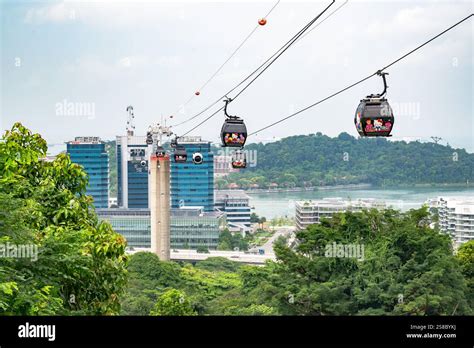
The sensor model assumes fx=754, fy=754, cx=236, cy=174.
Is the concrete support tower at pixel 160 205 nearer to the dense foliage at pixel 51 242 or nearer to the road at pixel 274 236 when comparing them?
the road at pixel 274 236

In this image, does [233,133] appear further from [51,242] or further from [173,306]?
[173,306]

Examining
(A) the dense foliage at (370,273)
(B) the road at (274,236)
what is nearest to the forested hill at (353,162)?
(B) the road at (274,236)

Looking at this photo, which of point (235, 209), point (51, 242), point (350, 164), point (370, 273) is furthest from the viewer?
point (235, 209)

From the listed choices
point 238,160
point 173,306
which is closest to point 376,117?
point 238,160

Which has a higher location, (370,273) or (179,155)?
(179,155)

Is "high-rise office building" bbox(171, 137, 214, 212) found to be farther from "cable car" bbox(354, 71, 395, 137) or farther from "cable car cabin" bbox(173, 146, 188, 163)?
"cable car" bbox(354, 71, 395, 137)

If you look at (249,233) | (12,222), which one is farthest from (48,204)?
(249,233)
